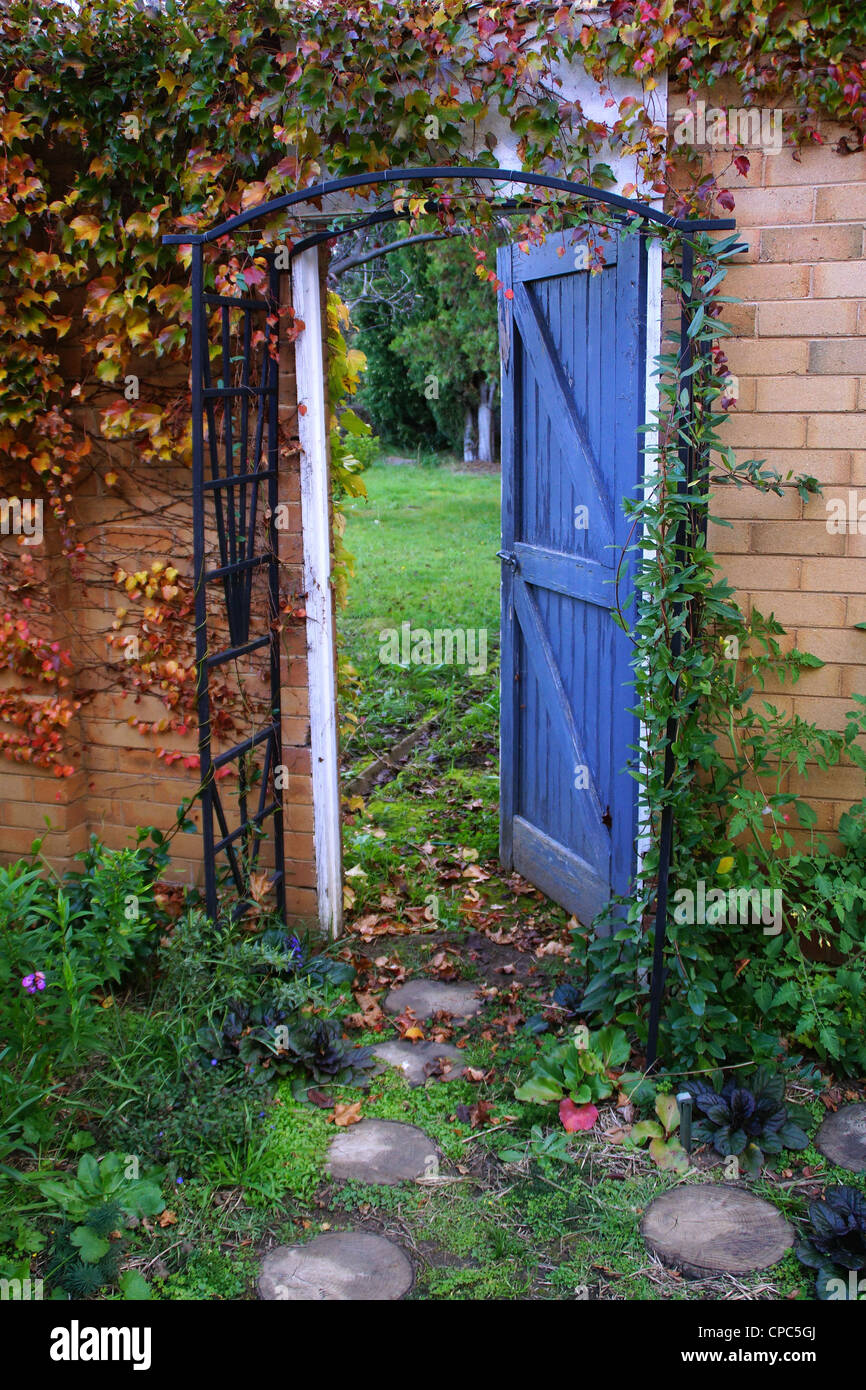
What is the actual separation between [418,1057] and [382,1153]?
516 mm

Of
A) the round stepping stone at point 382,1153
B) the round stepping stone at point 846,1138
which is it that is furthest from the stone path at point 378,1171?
the round stepping stone at point 846,1138

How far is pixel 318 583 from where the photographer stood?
4.14 m

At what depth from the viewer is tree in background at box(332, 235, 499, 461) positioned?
1273 cm

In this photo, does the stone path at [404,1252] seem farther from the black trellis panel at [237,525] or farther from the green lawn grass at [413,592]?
the green lawn grass at [413,592]

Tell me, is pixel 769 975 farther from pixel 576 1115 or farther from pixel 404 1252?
pixel 404 1252

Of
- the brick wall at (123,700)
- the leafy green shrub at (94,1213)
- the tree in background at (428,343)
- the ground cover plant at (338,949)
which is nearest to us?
the leafy green shrub at (94,1213)

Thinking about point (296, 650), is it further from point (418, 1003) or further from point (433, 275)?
point (433, 275)

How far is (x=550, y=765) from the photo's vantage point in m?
4.73

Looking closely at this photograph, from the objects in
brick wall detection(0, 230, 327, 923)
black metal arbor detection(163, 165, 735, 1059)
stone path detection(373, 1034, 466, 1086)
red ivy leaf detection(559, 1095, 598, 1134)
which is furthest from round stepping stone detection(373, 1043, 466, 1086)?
brick wall detection(0, 230, 327, 923)

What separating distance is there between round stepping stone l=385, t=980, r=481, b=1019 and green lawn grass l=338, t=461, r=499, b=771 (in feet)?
3.77

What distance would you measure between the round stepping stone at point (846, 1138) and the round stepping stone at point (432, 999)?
1281 mm

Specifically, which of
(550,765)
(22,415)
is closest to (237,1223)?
(550,765)

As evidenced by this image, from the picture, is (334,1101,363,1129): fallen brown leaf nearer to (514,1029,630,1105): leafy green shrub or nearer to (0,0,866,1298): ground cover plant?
(0,0,866,1298): ground cover plant

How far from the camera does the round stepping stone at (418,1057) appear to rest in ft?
12.0
